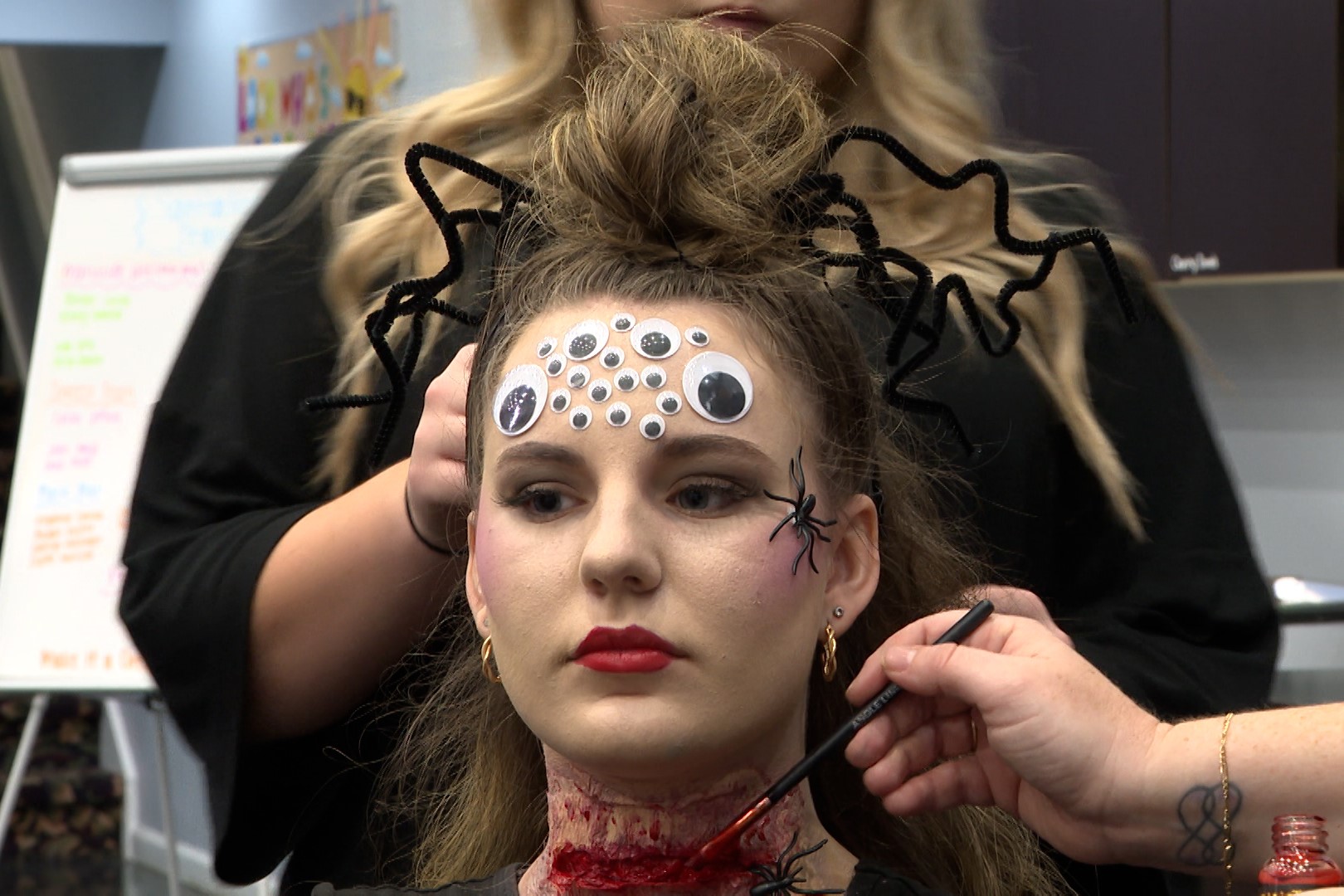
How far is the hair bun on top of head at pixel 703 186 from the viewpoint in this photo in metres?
1.07

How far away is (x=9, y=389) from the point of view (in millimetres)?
5484

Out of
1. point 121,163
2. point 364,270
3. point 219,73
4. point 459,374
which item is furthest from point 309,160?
point 219,73

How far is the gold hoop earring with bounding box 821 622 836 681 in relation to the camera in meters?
1.09

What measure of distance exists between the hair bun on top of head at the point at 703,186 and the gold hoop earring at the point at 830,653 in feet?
0.55

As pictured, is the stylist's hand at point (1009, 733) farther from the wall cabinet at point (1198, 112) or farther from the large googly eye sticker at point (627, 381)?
the wall cabinet at point (1198, 112)

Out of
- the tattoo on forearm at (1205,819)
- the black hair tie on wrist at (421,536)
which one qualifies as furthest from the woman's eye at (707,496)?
the tattoo on forearm at (1205,819)

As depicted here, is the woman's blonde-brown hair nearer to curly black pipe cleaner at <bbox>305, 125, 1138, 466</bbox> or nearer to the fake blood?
curly black pipe cleaner at <bbox>305, 125, 1138, 466</bbox>

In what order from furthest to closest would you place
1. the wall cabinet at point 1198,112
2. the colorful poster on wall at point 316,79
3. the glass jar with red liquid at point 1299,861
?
the colorful poster on wall at point 316,79
the wall cabinet at point 1198,112
the glass jar with red liquid at point 1299,861

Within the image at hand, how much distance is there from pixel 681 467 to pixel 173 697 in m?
0.46

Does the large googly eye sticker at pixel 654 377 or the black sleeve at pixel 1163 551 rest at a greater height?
the large googly eye sticker at pixel 654 377

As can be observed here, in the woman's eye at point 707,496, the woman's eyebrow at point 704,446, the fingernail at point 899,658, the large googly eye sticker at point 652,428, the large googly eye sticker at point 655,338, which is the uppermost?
the large googly eye sticker at point 655,338

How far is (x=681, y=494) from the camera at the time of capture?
3.38ft

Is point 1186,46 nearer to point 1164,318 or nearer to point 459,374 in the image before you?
point 1164,318

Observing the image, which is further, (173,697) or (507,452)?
(173,697)
